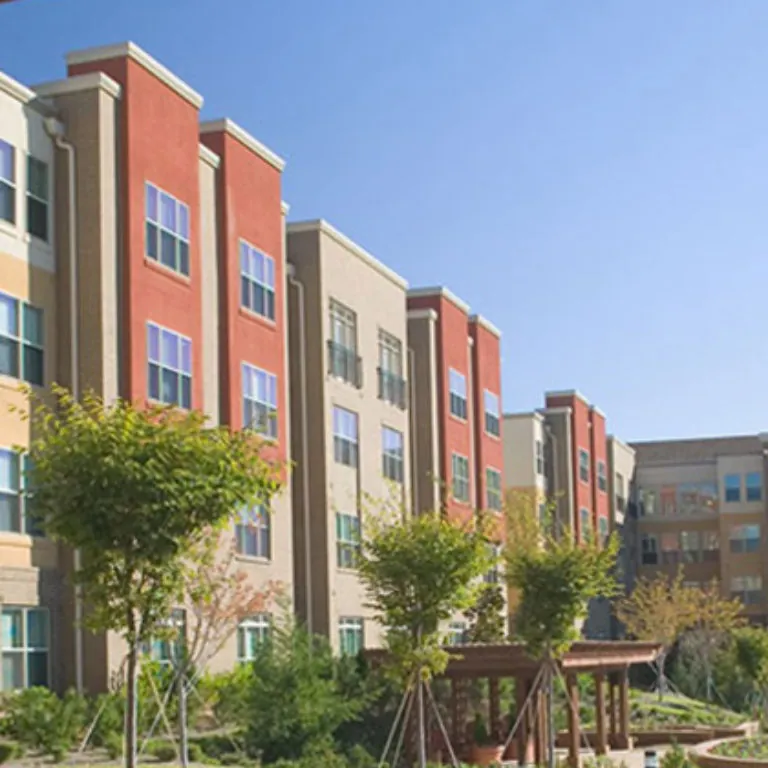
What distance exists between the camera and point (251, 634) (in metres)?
37.7

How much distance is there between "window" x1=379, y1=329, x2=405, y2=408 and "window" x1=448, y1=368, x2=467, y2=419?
4.68 metres

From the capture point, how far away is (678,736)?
155ft

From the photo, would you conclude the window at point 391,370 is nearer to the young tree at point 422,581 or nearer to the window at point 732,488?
the young tree at point 422,581

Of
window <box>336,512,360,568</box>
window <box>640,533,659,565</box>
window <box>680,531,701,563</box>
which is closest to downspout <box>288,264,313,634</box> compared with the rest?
window <box>336,512,360,568</box>

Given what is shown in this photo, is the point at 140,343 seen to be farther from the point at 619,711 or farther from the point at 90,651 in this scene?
the point at 619,711

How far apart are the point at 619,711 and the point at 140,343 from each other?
19638 mm

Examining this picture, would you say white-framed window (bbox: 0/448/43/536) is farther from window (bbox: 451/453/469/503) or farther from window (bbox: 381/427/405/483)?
window (bbox: 451/453/469/503)

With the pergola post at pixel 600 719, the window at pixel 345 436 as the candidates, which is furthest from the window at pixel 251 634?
the pergola post at pixel 600 719

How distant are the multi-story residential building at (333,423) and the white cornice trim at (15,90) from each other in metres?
13.3

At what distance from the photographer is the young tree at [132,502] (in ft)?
53.9

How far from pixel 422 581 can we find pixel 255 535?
979cm

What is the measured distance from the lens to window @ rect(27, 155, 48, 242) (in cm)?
3038

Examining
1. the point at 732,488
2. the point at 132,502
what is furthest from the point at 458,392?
the point at 132,502

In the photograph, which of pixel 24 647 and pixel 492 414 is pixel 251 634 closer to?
pixel 24 647
